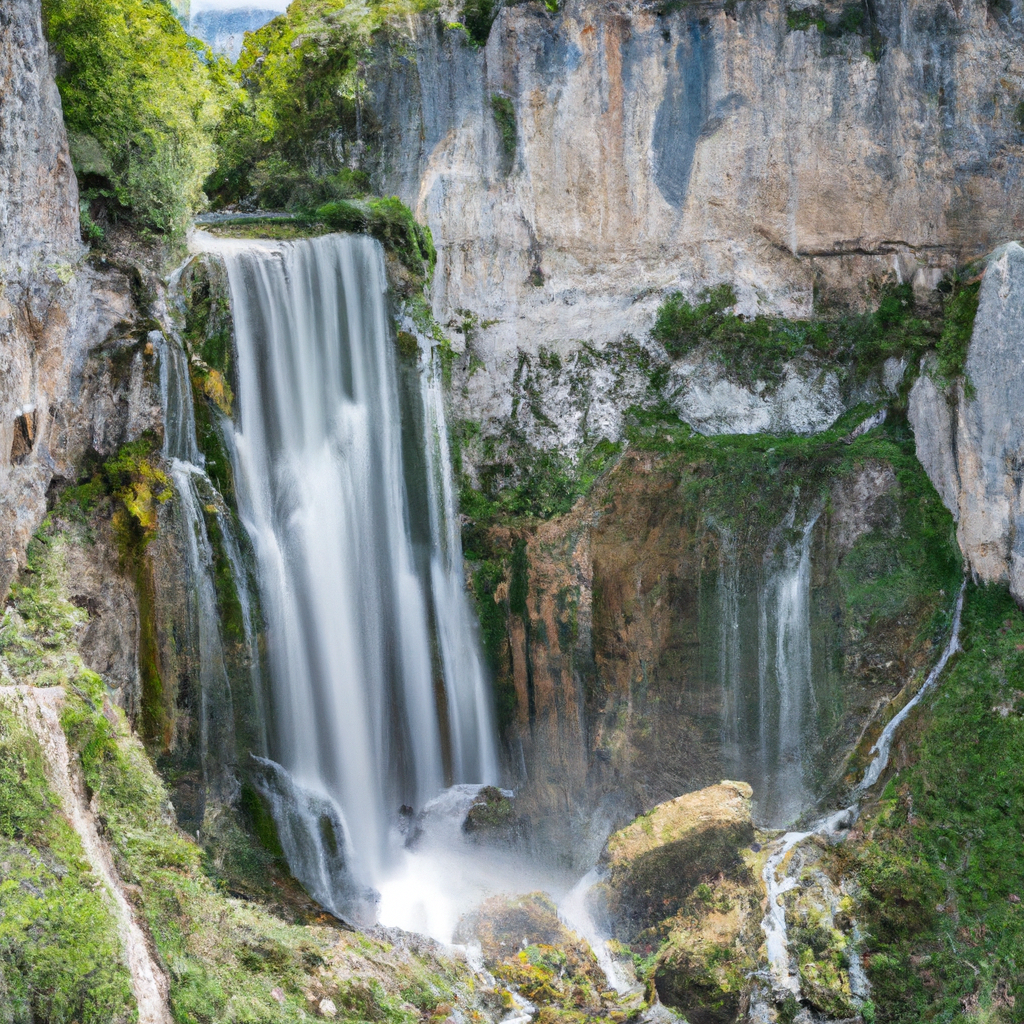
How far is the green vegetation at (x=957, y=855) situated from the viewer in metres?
10.6

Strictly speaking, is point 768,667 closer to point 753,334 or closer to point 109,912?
point 753,334

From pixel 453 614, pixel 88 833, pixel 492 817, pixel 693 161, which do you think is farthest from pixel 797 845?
pixel 693 161

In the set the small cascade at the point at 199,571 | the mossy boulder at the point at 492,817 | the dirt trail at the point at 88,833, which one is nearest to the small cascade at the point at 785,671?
the mossy boulder at the point at 492,817

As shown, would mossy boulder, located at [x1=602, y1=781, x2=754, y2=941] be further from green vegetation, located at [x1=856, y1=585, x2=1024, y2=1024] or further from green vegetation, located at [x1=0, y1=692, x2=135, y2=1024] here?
green vegetation, located at [x1=0, y1=692, x2=135, y2=1024]

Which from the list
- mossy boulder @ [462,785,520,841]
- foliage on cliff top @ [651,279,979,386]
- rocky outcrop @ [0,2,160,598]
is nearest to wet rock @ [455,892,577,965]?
mossy boulder @ [462,785,520,841]

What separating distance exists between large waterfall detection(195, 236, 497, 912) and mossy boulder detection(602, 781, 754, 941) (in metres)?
3.05

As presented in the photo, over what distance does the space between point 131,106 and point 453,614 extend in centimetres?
842

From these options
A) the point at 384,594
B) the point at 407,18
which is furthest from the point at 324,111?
the point at 384,594

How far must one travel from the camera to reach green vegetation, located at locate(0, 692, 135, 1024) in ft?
20.7

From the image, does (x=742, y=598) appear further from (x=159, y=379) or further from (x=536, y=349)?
(x=159, y=379)

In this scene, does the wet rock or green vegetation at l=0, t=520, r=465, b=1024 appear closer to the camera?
green vegetation at l=0, t=520, r=465, b=1024

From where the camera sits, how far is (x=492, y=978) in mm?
10922

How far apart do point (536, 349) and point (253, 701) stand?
7.87 metres

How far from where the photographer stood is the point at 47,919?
21.9ft
